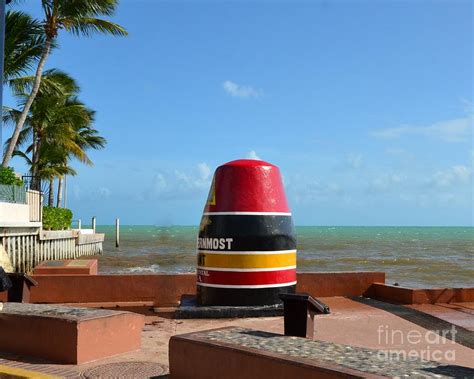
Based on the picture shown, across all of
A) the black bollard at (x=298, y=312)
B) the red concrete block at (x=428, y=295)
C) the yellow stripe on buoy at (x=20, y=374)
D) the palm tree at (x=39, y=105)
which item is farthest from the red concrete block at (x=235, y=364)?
the palm tree at (x=39, y=105)

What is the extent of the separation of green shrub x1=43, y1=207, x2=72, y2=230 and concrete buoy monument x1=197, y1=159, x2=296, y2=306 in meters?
31.0

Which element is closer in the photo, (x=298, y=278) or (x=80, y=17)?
(x=298, y=278)

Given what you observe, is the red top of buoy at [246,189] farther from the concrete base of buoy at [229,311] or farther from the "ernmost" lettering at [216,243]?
the concrete base of buoy at [229,311]

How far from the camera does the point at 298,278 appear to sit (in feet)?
38.3

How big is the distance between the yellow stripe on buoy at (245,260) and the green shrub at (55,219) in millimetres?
31144

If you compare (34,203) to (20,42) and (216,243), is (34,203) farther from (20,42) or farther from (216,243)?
(216,243)

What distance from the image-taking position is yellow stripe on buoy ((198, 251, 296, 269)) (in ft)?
30.1

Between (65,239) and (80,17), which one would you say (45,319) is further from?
(65,239)

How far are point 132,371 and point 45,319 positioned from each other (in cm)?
122

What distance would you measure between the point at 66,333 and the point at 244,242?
3.49 m

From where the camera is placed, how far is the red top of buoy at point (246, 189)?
938cm

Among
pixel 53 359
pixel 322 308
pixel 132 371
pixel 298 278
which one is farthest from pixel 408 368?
pixel 298 278

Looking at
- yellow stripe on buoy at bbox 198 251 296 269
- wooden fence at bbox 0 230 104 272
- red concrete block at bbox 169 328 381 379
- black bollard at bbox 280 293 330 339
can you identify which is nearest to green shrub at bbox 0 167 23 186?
wooden fence at bbox 0 230 104 272

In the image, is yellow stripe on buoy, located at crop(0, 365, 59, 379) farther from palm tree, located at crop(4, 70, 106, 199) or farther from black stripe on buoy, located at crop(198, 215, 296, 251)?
palm tree, located at crop(4, 70, 106, 199)
